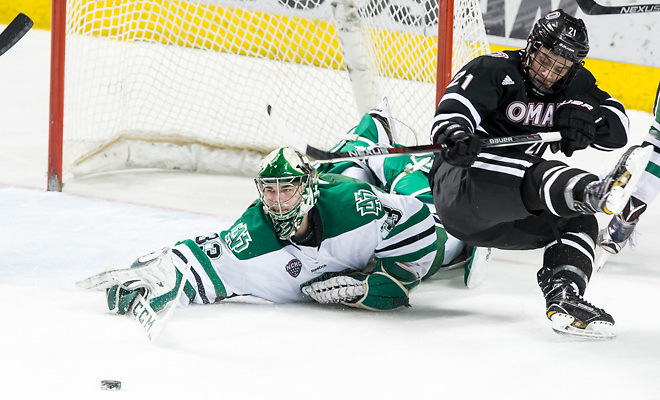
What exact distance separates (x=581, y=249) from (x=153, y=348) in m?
1.07

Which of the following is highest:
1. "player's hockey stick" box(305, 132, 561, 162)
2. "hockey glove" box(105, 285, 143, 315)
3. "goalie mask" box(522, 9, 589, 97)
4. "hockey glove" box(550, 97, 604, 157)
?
"goalie mask" box(522, 9, 589, 97)

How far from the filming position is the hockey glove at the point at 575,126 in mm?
2557

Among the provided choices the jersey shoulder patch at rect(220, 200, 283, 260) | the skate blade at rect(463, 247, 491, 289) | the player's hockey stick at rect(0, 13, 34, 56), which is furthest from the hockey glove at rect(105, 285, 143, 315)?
the skate blade at rect(463, 247, 491, 289)

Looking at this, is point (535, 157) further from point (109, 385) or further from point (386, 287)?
point (109, 385)

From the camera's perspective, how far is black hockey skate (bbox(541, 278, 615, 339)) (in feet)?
8.15

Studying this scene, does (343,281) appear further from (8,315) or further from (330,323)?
(8,315)

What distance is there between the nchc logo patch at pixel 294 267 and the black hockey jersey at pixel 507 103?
0.51 m

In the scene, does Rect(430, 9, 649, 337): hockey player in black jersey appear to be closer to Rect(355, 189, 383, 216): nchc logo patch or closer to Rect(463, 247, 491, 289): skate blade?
Rect(355, 189, 383, 216): nchc logo patch

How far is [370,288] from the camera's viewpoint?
271 centimetres

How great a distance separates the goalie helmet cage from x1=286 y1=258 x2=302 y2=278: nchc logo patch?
1334 millimetres

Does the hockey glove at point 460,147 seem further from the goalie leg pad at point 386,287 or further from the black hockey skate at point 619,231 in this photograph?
the black hockey skate at point 619,231

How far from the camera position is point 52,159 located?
4164 mm

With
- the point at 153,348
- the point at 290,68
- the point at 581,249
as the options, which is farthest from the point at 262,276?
the point at 290,68

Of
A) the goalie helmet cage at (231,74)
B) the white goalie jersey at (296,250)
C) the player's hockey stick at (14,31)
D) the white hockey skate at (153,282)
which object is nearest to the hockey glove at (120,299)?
the white hockey skate at (153,282)
